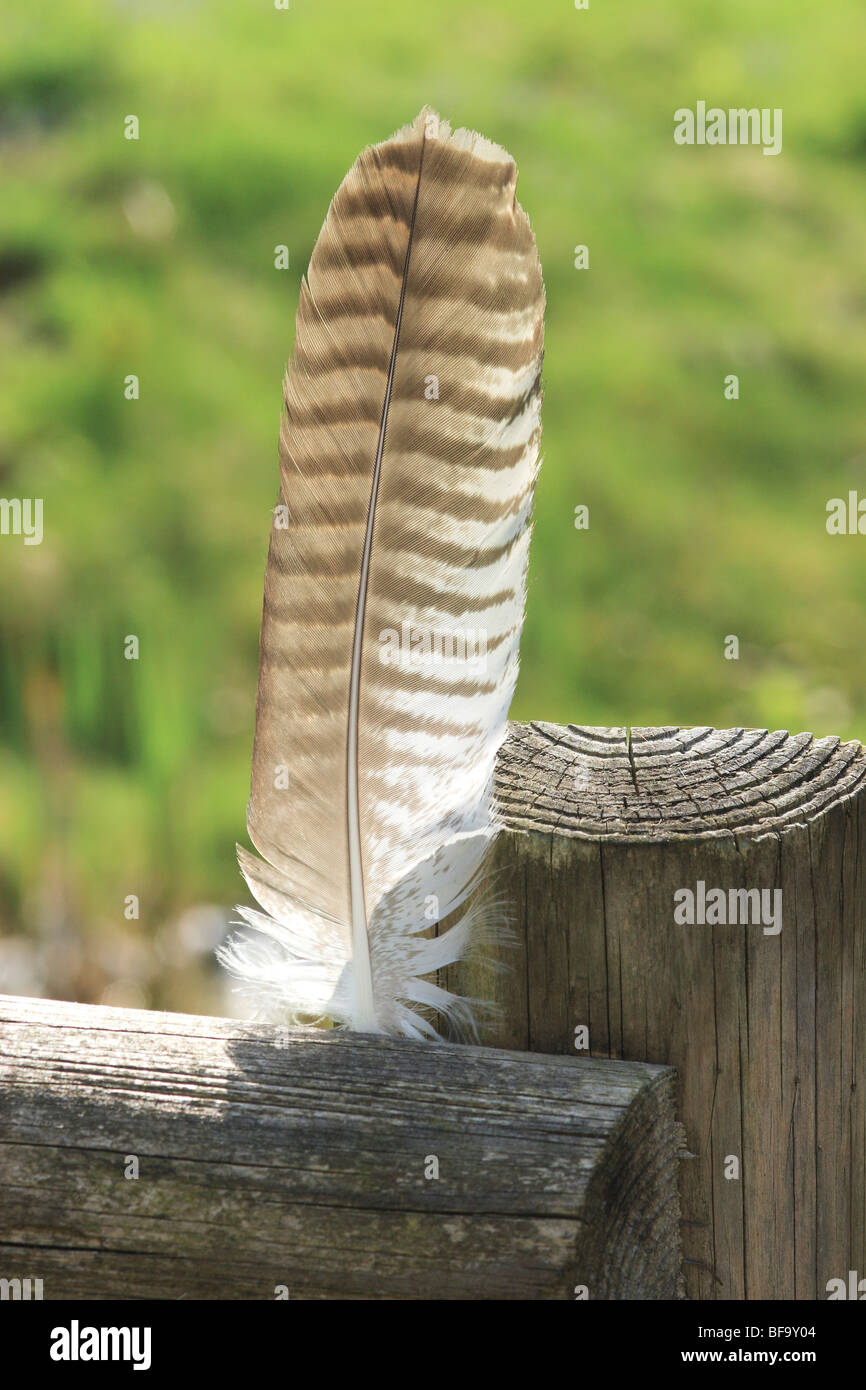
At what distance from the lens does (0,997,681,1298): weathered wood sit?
32.6 inches

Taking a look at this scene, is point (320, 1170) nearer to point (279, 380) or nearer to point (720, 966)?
point (720, 966)

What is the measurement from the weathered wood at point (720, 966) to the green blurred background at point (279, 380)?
5.79ft

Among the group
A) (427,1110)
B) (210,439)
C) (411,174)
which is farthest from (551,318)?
(427,1110)

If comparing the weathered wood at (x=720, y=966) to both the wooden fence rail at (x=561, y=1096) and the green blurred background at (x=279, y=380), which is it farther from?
the green blurred background at (x=279, y=380)

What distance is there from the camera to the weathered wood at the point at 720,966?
95 centimetres

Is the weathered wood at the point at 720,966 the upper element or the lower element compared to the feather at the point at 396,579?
lower

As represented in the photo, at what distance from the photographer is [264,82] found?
5.67 metres

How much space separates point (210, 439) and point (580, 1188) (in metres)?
3.73

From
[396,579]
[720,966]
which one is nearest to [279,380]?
[396,579]

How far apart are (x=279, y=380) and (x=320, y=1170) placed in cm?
393

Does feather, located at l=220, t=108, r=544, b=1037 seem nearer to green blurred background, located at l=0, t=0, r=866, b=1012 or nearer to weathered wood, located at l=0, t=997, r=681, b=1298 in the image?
weathered wood, located at l=0, t=997, r=681, b=1298

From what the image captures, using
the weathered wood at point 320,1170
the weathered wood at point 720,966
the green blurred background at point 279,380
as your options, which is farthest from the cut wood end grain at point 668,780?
the green blurred background at point 279,380

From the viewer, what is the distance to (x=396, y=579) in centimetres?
97

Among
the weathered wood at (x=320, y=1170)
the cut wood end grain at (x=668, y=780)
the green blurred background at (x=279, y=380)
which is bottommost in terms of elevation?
the weathered wood at (x=320, y=1170)
